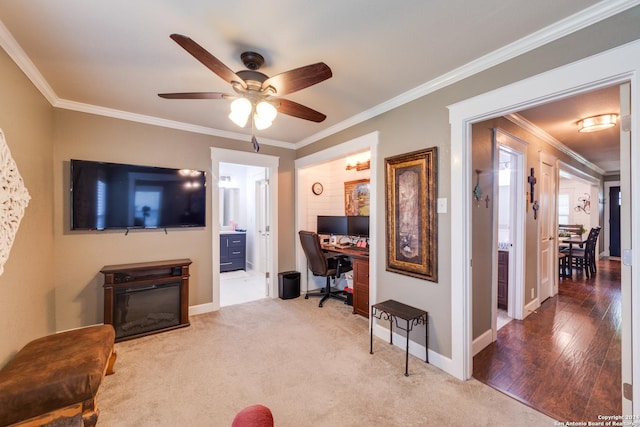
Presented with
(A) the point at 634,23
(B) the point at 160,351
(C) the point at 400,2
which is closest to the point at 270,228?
(B) the point at 160,351

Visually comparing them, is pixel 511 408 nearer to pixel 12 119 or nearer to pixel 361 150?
pixel 361 150

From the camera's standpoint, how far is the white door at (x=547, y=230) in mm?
3729

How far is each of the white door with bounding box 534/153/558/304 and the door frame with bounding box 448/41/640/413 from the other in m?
2.36

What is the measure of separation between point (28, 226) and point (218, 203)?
1829mm

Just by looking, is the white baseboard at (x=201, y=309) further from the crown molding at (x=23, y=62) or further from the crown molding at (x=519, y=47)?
the crown molding at (x=519, y=47)

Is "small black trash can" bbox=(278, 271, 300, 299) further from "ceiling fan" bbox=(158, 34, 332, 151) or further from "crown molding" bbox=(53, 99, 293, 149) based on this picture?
"ceiling fan" bbox=(158, 34, 332, 151)

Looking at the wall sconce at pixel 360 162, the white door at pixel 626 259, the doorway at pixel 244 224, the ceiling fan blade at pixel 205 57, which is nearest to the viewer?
the ceiling fan blade at pixel 205 57

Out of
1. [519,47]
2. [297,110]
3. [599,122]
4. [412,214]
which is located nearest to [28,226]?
[297,110]

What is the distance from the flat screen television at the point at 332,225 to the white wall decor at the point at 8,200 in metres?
3.51

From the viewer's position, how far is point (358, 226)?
416 cm

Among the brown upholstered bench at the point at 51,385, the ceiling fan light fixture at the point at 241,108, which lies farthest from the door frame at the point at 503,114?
the brown upholstered bench at the point at 51,385

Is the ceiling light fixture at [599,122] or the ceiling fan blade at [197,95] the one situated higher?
the ceiling light fixture at [599,122]

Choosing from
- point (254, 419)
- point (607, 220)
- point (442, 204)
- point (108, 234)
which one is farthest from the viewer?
point (607, 220)

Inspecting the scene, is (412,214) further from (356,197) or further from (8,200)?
(8,200)
